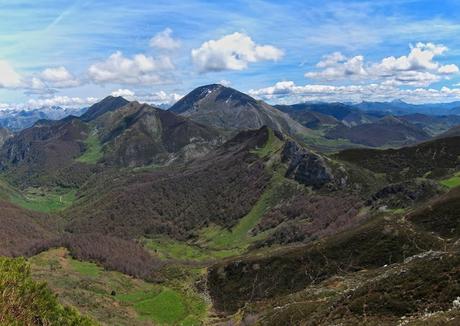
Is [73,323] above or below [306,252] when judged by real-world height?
above

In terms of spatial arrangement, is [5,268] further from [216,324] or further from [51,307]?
[216,324]

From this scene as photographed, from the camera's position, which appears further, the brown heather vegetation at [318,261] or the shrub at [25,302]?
the brown heather vegetation at [318,261]

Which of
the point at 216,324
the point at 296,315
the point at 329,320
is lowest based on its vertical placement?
the point at 216,324

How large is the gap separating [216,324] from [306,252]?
44103mm

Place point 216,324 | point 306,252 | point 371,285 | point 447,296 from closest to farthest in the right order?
point 447,296
point 371,285
point 216,324
point 306,252

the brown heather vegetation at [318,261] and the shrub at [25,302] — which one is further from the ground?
the shrub at [25,302]

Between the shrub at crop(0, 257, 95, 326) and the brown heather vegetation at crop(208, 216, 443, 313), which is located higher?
the shrub at crop(0, 257, 95, 326)

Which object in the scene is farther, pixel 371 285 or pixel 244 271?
pixel 244 271

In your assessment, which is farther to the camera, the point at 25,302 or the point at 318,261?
the point at 318,261

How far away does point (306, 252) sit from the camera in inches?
6998

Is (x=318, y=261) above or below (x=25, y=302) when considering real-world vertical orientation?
below

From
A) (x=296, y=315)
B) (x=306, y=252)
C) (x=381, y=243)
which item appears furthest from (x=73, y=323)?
(x=306, y=252)

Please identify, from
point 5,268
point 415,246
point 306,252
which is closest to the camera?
point 5,268

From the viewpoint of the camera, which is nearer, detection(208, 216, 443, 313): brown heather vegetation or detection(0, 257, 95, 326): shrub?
detection(0, 257, 95, 326): shrub
